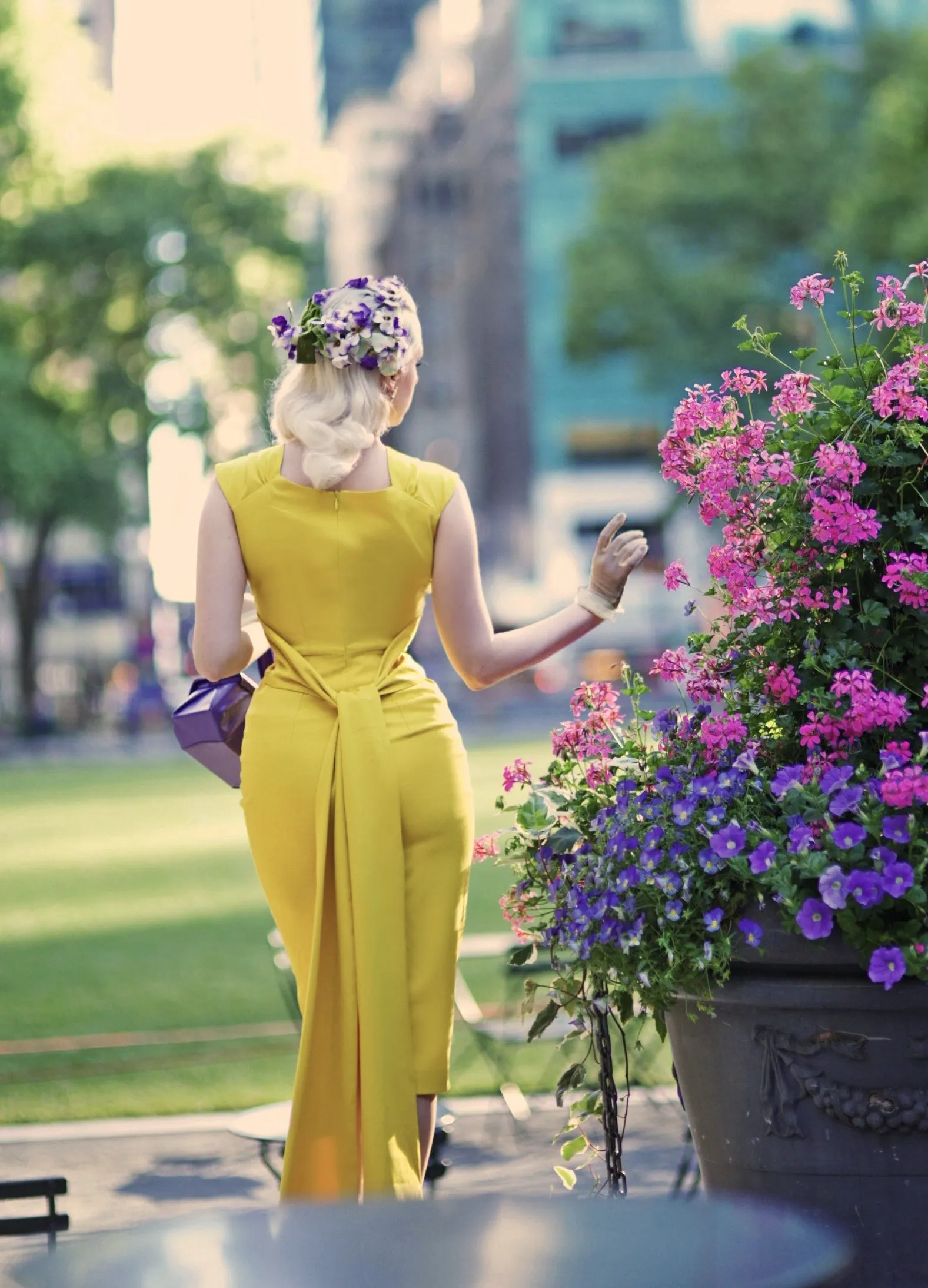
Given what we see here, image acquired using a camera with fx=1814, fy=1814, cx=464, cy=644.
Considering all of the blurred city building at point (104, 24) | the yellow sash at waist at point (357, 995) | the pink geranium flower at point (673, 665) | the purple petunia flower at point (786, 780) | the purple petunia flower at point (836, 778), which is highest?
the blurred city building at point (104, 24)

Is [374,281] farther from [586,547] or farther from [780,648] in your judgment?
[586,547]

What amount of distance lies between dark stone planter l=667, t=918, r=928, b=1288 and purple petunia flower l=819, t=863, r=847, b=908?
0.47ft

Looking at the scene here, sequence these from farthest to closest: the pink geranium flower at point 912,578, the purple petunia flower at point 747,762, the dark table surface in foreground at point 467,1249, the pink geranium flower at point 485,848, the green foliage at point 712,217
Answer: the green foliage at point 712,217 → the pink geranium flower at point 485,848 → the purple petunia flower at point 747,762 → the pink geranium flower at point 912,578 → the dark table surface in foreground at point 467,1249

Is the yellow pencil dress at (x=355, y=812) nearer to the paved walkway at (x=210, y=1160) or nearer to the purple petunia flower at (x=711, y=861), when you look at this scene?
the purple petunia flower at (x=711, y=861)

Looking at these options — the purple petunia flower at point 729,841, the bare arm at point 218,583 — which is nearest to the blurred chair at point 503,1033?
the bare arm at point 218,583

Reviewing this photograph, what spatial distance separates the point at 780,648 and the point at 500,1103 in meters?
2.96

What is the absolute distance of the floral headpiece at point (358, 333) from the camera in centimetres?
342

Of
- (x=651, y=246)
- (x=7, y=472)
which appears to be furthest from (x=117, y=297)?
(x=651, y=246)

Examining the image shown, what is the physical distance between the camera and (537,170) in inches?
2211

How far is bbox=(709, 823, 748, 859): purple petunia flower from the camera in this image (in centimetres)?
304

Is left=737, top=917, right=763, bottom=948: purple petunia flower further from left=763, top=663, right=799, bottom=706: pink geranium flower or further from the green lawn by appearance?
the green lawn

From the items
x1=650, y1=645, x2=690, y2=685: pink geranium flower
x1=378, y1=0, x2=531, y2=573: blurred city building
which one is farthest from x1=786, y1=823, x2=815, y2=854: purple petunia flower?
x1=378, y1=0, x2=531, y2=573: blurred city building

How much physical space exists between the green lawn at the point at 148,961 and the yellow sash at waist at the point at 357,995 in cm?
193

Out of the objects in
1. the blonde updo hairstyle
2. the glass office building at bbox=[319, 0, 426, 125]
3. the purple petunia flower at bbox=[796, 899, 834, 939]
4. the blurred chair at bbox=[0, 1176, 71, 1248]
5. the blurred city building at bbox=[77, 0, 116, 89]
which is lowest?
the blurred chair at bbox=[0, 1176, 71, 1248]
